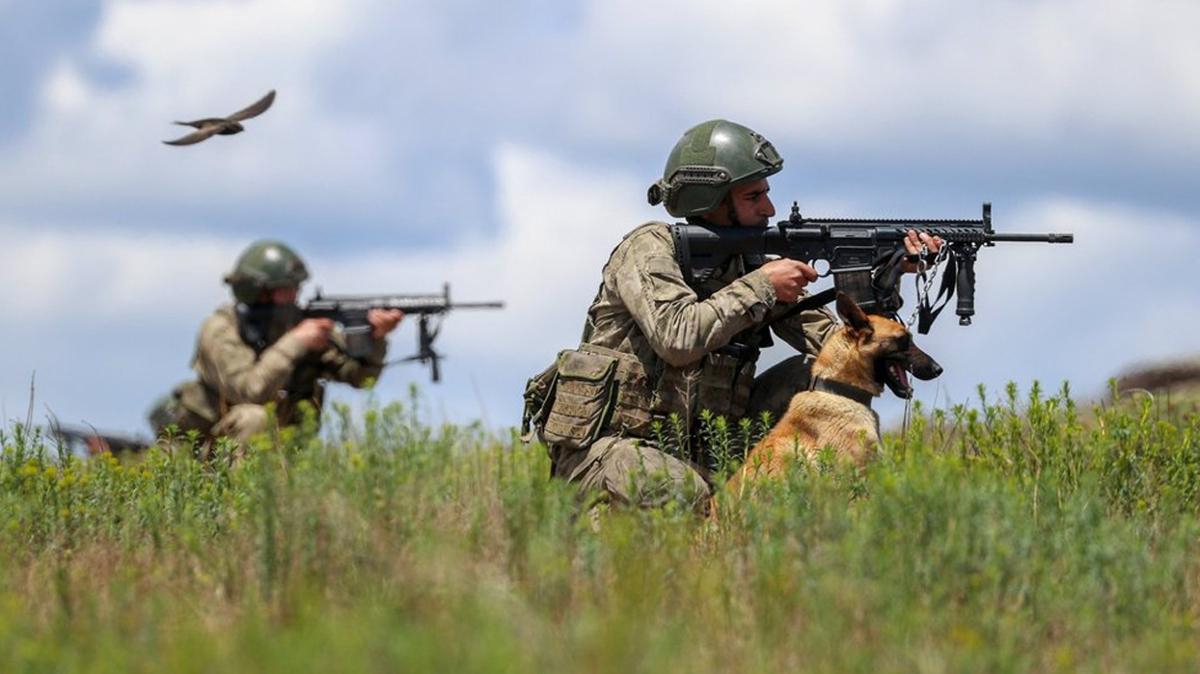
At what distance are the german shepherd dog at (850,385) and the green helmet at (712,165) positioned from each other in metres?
0.80

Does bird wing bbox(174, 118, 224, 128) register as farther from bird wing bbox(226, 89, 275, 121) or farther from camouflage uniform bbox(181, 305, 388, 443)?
camouflage uniform bbox(181, 305, 388, 443)

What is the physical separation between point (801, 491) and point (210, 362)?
25.3 feet

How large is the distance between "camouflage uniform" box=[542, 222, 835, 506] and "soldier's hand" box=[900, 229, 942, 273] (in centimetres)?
54

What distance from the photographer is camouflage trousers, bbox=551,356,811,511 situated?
657 centimetres

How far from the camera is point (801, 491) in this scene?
6008 mm

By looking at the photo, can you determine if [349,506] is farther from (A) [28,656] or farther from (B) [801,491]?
(B) [801,491]

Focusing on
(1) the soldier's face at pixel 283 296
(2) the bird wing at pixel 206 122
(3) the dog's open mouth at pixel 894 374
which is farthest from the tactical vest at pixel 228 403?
(3) the dog's open mouth at pixel 894 374

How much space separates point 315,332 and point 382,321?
1.93 ft

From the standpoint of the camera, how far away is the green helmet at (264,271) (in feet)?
43.2

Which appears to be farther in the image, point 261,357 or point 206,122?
point 261,357

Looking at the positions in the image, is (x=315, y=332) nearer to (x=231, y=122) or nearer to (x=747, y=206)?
(x=231, y=122)

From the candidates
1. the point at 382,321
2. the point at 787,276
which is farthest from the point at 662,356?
the point at 382,321

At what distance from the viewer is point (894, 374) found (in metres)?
7.62

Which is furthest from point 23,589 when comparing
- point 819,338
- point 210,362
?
point 210,362
